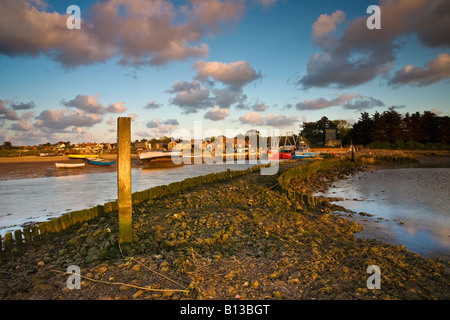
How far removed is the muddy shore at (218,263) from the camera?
379 centimetres

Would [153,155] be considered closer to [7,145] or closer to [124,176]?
[124,176]

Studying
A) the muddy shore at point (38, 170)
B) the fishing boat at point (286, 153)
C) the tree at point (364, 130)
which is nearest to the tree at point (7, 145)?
the muddy shore at point (38, 170)

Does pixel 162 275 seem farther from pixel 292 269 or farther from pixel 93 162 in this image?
pixel 93 162

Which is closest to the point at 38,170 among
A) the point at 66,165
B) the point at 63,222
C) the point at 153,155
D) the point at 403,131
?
the point at 66,165

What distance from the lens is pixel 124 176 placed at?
216 inches

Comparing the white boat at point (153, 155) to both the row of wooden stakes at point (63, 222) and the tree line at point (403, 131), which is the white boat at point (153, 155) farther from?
the tree line at point (403, 131)

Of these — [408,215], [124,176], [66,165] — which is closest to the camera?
[124,176]

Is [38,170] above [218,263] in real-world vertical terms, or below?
below

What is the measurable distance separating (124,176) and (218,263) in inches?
109

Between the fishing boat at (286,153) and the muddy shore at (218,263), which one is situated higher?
the fishing boat at (286,153)

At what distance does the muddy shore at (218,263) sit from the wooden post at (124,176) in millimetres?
373

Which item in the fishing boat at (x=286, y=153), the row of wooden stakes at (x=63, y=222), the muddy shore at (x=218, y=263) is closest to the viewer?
the muddy shore at (x=218, y=263)

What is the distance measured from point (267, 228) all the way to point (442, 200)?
1239cm
